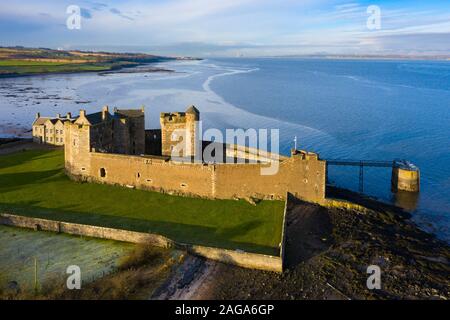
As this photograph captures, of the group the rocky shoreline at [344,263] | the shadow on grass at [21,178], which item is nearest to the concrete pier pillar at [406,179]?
the rocky shoreline at [344,263]

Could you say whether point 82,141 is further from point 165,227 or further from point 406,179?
point 406,179

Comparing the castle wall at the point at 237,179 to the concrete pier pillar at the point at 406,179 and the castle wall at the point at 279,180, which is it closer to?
the castle wall at the point at 279,180

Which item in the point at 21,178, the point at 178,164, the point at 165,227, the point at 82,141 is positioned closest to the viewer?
the point at 165,227

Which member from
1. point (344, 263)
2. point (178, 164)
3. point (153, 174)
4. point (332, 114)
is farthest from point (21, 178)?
point (332, 114)

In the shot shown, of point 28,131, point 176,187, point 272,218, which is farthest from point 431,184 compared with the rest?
point 28,131

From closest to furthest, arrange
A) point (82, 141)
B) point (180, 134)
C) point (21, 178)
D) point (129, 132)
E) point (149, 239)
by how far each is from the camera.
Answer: point (149, 239)
point (82, 141)
point (21, 178)
point (180, 134)
point (129, 132)
